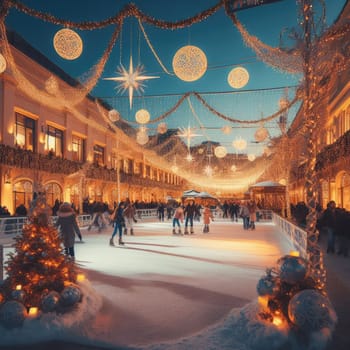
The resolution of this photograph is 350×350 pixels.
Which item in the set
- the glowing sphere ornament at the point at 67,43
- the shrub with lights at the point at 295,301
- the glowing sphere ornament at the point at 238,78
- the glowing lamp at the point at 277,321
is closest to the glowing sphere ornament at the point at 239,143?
the glowing sphere ornament at the point at 238,78

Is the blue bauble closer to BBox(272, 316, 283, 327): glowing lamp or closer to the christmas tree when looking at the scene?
BBox(272, 316, 283, 327): glowing lamp

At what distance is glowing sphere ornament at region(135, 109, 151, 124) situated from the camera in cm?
1420

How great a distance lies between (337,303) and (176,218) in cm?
1168

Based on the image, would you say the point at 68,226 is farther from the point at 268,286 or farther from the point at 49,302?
the point at 268,286

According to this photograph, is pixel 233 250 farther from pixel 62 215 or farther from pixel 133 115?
pixel 133 115

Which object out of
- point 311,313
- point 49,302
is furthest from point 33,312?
point 311,313

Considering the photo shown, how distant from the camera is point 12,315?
391 centimetres

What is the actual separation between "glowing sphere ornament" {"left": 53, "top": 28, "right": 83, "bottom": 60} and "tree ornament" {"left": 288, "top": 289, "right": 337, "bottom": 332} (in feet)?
21.7

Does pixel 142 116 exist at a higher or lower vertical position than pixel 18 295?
higher

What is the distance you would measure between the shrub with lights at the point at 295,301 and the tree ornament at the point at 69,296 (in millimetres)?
2284

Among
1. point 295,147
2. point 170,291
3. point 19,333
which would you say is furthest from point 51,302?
point 295,147

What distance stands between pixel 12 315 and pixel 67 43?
5.68 meters

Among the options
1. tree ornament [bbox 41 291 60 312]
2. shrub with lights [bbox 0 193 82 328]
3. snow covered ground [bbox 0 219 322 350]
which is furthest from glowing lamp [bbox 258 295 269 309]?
tree ornament [bbox 41 291 60 312]

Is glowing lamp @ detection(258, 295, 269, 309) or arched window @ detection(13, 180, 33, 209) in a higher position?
arched window @ detection(13, 180, 33, 209)
